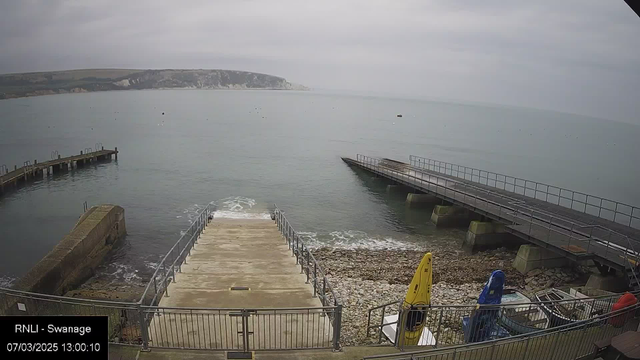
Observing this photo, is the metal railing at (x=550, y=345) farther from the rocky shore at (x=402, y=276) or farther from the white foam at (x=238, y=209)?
the white foam at (x=238, y=209)

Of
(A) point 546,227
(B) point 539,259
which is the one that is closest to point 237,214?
(B) point 539,259

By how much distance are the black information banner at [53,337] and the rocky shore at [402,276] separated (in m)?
8.47

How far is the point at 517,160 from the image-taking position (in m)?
72.4

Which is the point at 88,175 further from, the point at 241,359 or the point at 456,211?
the point at 241,359

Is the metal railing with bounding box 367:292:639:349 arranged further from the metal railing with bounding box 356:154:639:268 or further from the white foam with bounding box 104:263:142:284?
the white foam with bounding box 104:263:142:284

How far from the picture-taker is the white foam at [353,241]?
2627 cm

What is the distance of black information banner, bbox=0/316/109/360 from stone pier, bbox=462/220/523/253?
22892mm

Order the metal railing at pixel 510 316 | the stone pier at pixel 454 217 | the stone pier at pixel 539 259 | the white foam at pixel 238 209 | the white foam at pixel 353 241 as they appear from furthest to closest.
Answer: the white foam at pixel 238 209
the stone pier at pixel 454 217
the white foam at pixel 353 241
the stone pier at pixel 539 259
the metal railing at pixel 510 316

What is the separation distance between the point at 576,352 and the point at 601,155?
3999 inches

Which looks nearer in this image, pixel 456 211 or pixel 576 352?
pixel 576 352

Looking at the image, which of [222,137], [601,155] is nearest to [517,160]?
[601,155]

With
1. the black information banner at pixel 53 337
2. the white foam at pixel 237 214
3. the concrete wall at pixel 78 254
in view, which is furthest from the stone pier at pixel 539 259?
the concrete wall at pixel 78 254

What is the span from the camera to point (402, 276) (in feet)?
64.2

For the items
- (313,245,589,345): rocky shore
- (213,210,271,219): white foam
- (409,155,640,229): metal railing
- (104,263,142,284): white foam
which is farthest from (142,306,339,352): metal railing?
(213,210,271,219): white foam
